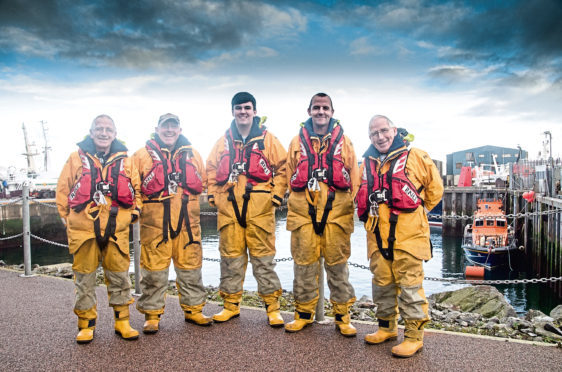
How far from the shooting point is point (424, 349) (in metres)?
3.43

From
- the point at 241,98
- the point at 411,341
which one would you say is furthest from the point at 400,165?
the point at 241,98

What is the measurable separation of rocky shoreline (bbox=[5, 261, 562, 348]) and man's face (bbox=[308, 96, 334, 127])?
2653 mm

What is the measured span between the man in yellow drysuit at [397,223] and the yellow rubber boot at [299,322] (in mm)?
596

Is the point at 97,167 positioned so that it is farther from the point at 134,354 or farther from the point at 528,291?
the point at 528,291

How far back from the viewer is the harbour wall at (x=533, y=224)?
13.7 m

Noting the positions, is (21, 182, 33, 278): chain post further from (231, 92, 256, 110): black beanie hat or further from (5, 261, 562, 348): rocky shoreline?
(231, 92, 256, 110): black beanie hat

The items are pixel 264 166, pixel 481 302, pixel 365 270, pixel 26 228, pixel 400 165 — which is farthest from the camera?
pixel 365 270

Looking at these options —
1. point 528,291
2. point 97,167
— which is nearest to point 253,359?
point 97,167

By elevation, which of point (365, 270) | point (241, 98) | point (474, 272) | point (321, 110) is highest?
point (241, 98)

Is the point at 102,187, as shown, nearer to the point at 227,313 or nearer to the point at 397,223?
the point at 227,313

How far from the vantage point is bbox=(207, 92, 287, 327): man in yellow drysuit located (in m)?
3.95

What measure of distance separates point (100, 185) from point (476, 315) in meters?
5.87

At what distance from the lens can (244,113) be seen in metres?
4.09

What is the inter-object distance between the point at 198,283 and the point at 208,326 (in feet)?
1.35
